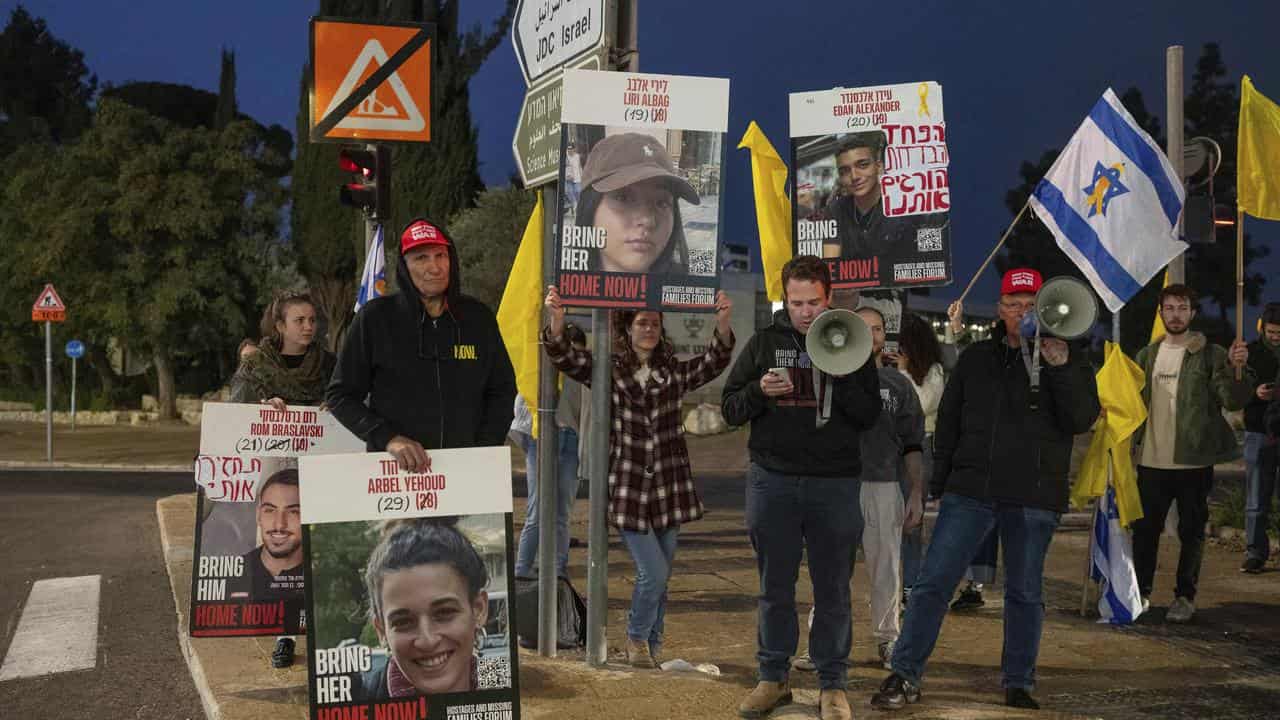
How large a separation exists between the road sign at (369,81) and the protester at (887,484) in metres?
4.17

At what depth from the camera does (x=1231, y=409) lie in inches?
313

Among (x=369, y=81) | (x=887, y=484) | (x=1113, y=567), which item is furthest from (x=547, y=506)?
(x=369, y=81)

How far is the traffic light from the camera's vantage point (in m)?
9.81

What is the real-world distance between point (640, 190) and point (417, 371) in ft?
4.70

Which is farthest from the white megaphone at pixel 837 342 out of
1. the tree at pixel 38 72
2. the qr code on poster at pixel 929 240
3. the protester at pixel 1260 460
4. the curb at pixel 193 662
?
the tree at pixel 38 72

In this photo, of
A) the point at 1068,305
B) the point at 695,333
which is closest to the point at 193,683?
Result: the point at 1068,305

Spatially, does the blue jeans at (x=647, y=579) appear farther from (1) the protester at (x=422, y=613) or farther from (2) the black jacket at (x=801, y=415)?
(1) the protester at (x=422, y=613)

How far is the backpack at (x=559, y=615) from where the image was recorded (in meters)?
6.45

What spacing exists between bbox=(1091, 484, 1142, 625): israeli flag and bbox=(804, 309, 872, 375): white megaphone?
3.48m

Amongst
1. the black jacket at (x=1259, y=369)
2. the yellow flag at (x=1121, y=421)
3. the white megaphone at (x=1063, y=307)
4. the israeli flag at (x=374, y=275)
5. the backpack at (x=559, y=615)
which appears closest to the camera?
the white megaphone at (x=1063, y=307)

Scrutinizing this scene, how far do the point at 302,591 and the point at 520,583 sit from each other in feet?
3.87

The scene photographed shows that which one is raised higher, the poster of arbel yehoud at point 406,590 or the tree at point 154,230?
the tree at point 154,230

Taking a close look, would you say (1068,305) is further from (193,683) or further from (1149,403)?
(193,683)

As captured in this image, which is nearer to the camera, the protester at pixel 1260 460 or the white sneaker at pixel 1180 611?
the white sneaker at pixel 1180 611
